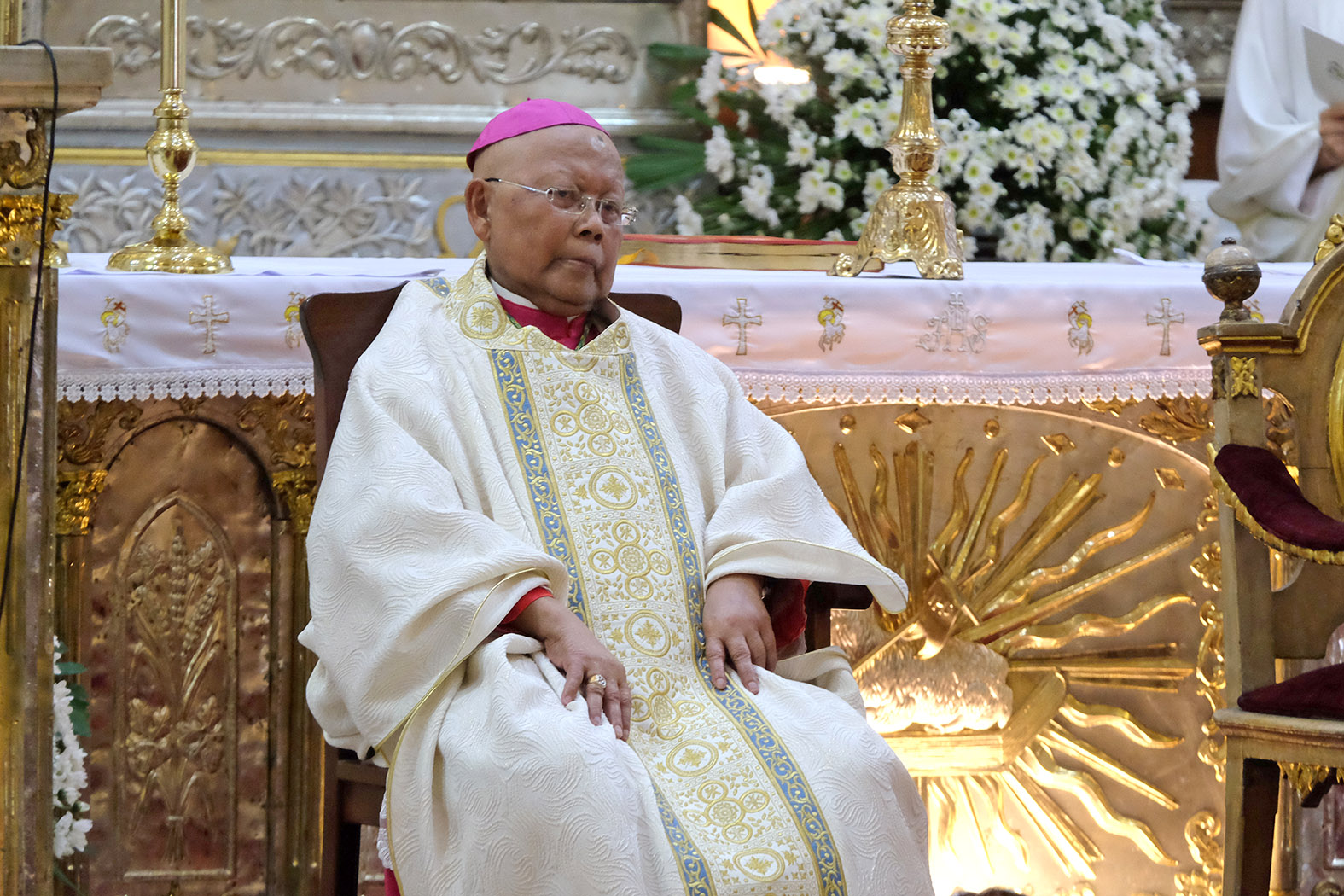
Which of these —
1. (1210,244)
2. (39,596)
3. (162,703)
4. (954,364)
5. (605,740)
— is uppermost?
(1210,244)

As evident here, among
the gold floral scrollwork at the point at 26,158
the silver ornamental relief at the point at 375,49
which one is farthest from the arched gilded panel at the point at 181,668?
the silver ornamental relief at the point at 375,49

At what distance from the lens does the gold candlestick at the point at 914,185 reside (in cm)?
358

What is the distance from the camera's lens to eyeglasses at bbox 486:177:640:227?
8.75 feet

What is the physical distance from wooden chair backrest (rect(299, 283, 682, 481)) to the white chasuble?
0.07 m

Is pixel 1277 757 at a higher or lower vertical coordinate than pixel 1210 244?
lower

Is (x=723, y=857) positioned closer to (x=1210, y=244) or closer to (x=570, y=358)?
(x=570, y=358)

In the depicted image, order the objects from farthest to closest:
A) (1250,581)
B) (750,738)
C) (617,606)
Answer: (1250,581)
(617,606)
(750,738)

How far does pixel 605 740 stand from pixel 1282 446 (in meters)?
1.88

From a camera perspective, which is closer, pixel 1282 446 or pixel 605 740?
pixel 605 740

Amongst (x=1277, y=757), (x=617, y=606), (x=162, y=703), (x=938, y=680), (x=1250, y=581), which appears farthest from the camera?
(x=938, y=680)

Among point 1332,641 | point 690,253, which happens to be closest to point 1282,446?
point 1332,641

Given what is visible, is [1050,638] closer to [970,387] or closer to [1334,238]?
[970,387]

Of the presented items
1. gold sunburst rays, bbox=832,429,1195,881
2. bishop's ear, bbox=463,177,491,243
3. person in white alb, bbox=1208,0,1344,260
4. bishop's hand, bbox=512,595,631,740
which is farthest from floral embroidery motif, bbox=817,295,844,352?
person in white alb, bbox=1208,0,1344,260

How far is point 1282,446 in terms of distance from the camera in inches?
139
